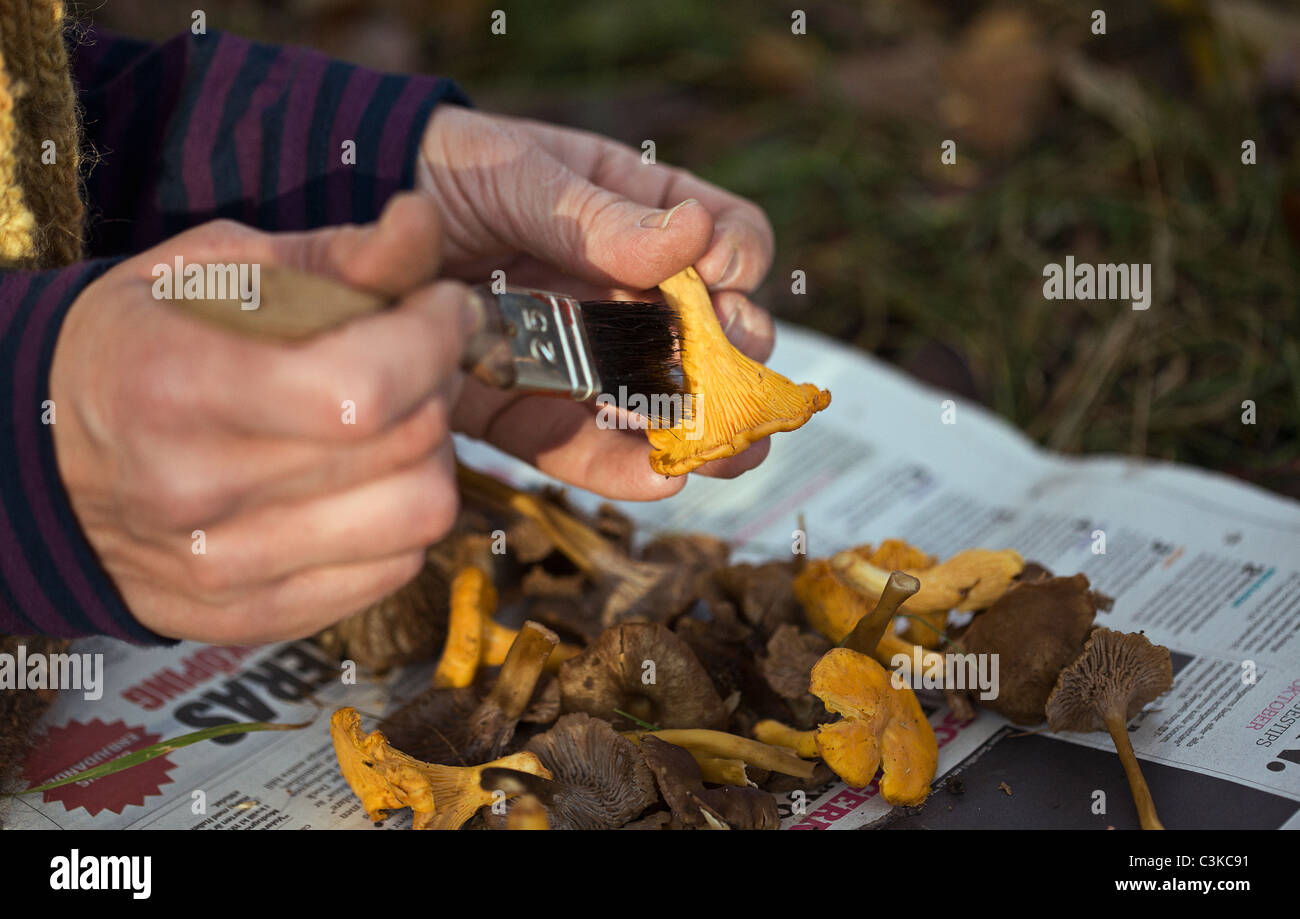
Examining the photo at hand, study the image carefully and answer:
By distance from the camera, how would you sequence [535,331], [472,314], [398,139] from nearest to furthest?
[472,314] < [535,331] < [398,139]

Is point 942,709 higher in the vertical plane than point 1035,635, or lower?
lower

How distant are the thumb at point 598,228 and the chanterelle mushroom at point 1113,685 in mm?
663

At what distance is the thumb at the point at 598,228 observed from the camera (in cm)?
128

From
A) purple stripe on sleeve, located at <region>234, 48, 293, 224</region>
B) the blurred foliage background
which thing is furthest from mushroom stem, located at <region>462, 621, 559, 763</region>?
the blurred foliage background

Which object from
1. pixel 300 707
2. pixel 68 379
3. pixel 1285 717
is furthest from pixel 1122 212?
pixel 68 379

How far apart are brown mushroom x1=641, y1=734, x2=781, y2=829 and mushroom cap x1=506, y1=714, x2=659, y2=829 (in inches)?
1.0

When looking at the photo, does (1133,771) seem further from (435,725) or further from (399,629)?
(399,629)

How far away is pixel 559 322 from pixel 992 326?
60.2 inches

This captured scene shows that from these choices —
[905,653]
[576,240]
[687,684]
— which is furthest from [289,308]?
[905,653]

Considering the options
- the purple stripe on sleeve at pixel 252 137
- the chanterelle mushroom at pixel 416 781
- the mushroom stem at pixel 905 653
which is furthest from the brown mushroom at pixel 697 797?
the purple stripe on sleeve at pixel 252 137

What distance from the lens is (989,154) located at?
2883 mm

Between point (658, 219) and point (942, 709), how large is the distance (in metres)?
0.74

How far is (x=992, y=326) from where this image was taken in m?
2.40

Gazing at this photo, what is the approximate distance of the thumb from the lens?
1280 mm
